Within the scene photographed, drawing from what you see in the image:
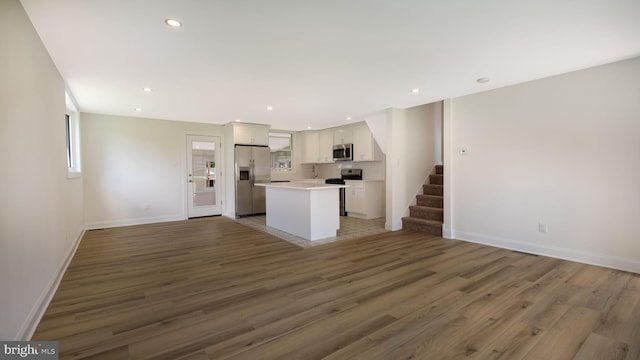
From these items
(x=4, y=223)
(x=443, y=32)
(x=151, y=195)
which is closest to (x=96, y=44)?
(x=4, y=223)

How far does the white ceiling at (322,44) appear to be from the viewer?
2.04 metres

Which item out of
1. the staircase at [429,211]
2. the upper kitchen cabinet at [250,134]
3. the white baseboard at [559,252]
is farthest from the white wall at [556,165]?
the upper kitchen cabinet at [250,134]

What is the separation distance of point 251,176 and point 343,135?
2661 mm

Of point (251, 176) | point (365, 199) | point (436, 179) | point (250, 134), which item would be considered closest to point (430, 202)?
point (436, 179)

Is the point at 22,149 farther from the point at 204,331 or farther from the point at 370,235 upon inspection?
the point at 370,235

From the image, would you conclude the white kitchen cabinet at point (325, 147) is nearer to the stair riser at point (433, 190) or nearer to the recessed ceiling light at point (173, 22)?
the stair riser at point (433, 190)

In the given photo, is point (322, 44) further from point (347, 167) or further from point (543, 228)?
point (347, 167)

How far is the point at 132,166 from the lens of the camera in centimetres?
607

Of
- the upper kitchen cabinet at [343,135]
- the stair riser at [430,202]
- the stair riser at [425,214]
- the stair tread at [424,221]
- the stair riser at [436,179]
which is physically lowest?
the stair tread at [424,221]

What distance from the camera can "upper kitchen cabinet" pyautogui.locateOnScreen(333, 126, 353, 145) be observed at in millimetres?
7190

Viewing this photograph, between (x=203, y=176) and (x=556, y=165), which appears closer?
(x=556, y=165)

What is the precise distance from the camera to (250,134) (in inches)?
275

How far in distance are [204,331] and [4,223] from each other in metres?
1.41

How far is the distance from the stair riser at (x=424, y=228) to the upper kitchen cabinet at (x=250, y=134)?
161 inches
